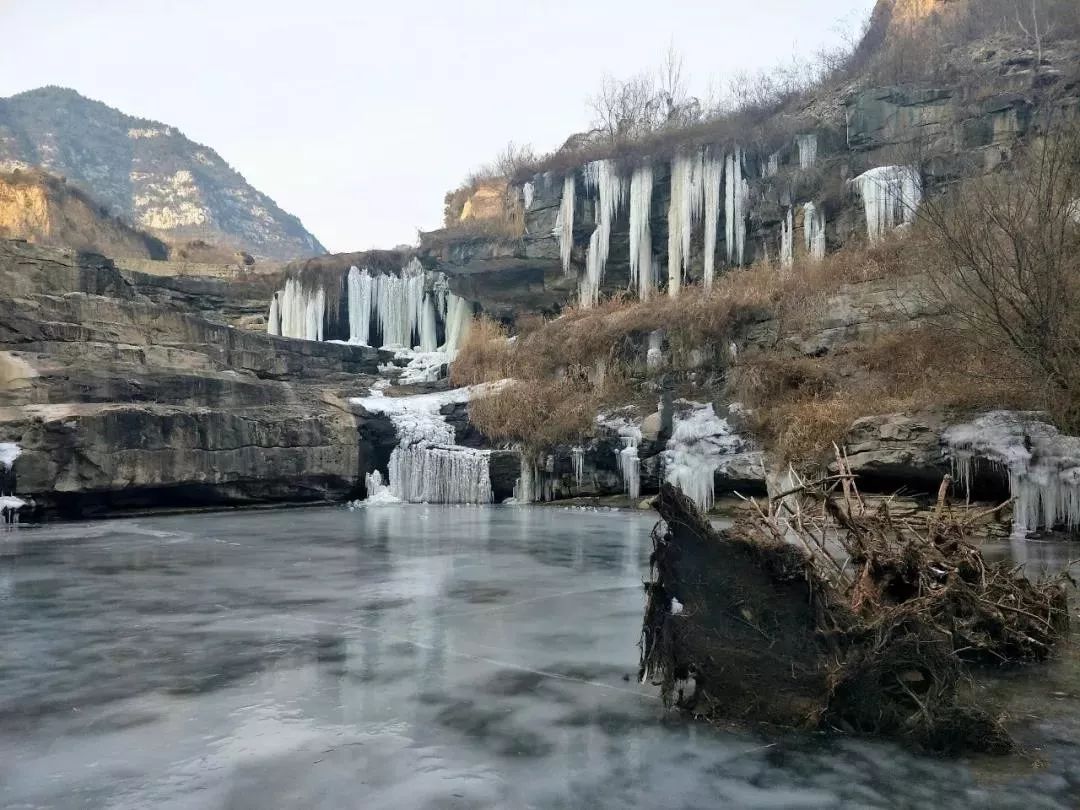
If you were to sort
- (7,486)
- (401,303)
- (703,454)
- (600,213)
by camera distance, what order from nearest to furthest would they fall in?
(7,486) → (703,454) → (600,213) → (401,303)

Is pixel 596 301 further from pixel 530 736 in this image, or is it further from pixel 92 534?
pixel 530 736

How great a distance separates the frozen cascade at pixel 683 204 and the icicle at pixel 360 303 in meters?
10.9

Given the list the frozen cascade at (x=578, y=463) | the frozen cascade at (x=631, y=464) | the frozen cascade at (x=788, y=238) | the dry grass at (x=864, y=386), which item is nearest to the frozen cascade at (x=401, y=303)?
the frozen cascade at (x=578, y=463)

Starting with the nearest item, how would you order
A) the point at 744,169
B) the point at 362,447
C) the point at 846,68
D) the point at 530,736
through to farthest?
1. the point at 530,736
2. the point at 362,447
3. the point at 744,169
4. the point at 846,68

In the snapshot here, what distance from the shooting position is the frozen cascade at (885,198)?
2138 centimetres

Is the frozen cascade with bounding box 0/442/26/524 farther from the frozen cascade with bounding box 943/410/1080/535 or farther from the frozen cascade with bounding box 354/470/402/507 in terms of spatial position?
the frozen cascade with bounding box 943/410/1080/535

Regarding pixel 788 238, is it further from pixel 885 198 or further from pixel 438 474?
pixel 438 474

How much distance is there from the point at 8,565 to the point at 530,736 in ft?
26.7

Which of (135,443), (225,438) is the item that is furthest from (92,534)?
(225,438)

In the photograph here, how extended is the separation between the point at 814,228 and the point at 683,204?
422cm

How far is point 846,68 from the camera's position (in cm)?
3088

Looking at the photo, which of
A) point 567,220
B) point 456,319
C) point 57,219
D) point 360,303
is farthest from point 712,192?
point 57,219

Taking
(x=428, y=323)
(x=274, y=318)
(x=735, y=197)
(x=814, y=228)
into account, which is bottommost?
(x=428, y=323)

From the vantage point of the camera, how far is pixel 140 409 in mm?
15656
